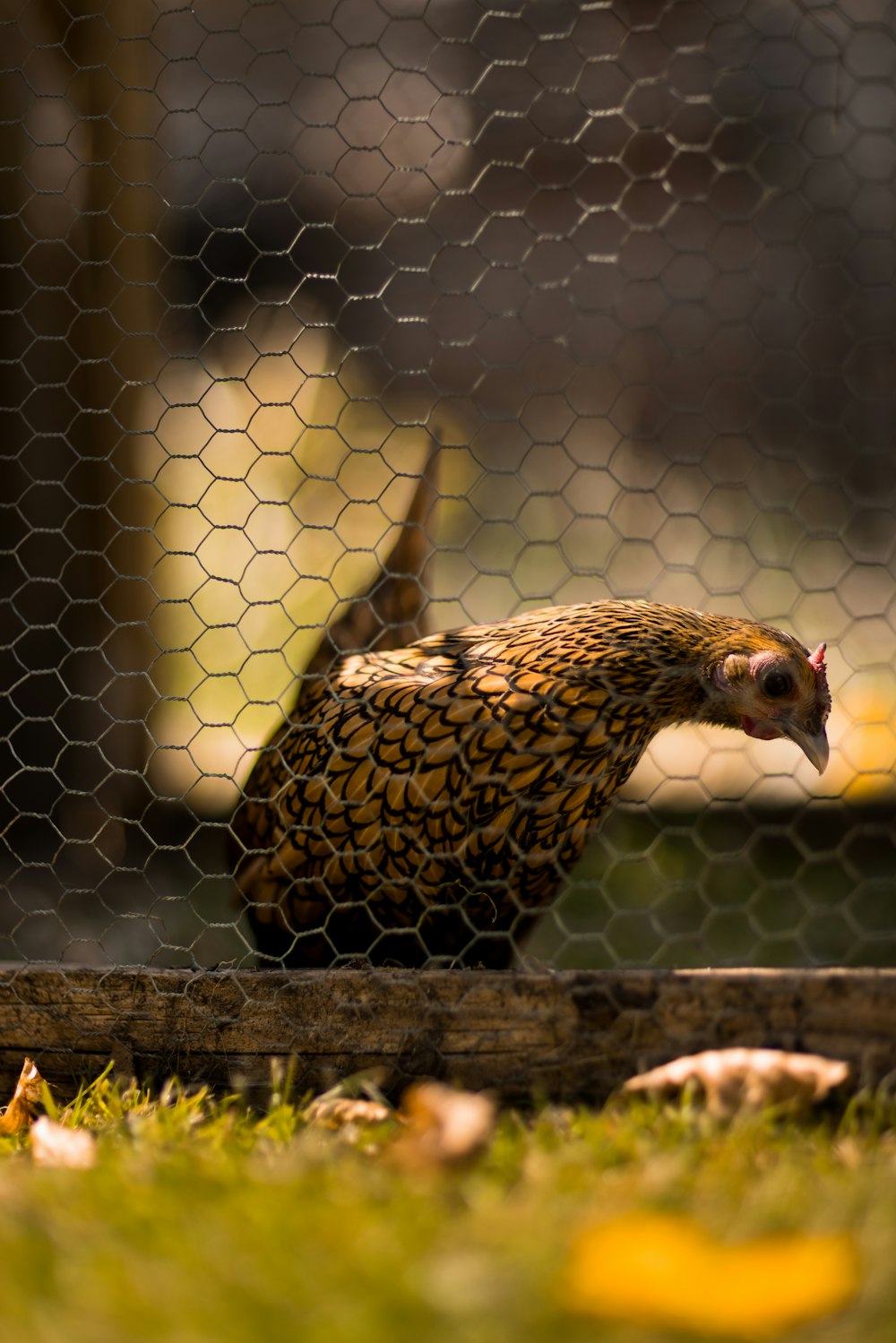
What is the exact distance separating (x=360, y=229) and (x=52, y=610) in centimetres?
213

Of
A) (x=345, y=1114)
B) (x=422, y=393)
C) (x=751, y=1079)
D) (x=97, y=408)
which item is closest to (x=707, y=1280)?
(x=751, y=1079)

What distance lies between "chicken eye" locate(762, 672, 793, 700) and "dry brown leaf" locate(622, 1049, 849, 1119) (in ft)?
1.74

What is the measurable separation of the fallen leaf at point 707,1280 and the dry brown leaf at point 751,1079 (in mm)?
371

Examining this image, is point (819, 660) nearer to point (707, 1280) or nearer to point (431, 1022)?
point (431, 1022)

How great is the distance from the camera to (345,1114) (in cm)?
129

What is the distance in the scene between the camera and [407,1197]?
950 millimetres

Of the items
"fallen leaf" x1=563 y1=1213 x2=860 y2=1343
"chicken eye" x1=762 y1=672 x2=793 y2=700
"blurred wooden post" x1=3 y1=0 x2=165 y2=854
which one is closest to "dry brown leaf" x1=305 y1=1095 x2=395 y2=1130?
"fallen leaf" x1=563 y1=1213 x2=860 y2=1343

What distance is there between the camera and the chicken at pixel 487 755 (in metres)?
1.58

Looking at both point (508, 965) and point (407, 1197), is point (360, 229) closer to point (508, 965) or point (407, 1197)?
point (508, 965)

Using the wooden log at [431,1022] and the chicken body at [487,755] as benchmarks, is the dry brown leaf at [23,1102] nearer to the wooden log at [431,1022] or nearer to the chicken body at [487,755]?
the wooden log at [431,1022]

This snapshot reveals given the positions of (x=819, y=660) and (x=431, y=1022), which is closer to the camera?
(x=431, y=1022)

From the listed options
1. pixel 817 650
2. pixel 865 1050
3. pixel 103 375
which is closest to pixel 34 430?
pixel 103 375

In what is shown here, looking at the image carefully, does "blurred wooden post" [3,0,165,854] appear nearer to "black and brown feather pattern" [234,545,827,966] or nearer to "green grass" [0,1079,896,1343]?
"black and brown feather pattern" [234,545,827,966]

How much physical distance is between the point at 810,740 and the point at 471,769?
479mm
